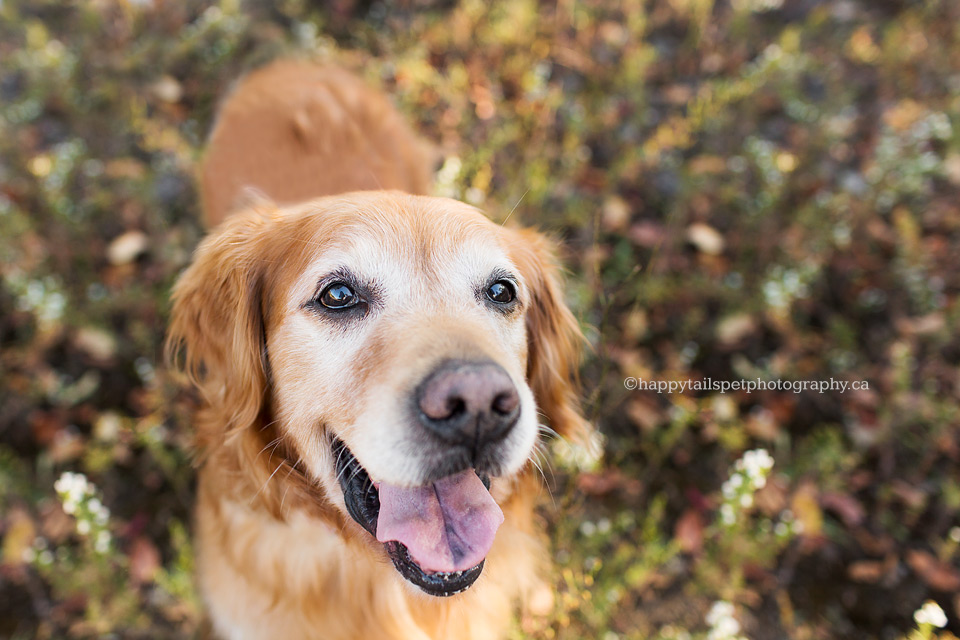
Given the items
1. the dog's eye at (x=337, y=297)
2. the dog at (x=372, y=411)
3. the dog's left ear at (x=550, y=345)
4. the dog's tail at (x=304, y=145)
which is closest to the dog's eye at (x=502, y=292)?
the dog at (x=372, y=411)

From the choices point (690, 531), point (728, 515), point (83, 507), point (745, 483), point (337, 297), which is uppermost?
point (337, 297)

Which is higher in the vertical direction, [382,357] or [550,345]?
[382,357]

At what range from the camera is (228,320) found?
183 cm

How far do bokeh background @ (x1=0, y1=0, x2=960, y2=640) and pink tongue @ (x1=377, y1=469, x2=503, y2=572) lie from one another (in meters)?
0.58

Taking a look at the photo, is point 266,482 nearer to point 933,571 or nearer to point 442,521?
point 442,521

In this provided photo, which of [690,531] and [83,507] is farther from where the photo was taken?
[690,531]

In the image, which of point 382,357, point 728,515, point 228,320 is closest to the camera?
point 382,357

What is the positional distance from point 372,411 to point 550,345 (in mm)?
867

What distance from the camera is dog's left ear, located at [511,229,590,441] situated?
208 cm

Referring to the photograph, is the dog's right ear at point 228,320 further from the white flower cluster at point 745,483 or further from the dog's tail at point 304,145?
the white flower cluster at point 745,483

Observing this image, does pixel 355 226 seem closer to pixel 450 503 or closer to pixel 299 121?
pixel 450 503

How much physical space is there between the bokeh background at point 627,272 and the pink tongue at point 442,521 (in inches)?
22.8

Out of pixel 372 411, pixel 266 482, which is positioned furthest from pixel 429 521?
pixel 266 482

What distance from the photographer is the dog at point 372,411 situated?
4.65 feet
